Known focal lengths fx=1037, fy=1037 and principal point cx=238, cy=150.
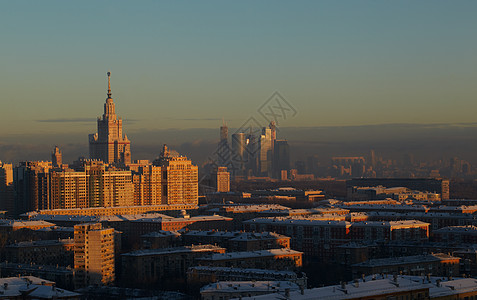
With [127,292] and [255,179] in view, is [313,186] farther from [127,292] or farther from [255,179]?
[127,292]

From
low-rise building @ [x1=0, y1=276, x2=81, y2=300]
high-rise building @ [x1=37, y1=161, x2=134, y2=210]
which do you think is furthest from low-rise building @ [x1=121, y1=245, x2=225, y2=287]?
high-rise building @ [x1=37, y1=161, x2=134, y2=210]

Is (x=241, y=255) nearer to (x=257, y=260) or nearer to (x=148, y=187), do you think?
(x=257, y=260)

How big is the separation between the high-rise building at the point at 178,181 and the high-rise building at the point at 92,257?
183 feet

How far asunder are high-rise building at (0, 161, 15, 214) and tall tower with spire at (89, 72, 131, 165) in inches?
1268

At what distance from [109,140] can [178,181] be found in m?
37.6

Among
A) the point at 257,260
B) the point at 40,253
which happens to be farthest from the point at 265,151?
the point at 257,260

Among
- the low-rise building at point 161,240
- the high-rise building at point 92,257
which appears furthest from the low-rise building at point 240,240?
the high-rise building at point 92,257

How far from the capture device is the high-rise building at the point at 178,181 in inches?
4306

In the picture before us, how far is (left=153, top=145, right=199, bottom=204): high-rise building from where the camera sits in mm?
109375

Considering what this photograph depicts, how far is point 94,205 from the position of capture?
10275cm

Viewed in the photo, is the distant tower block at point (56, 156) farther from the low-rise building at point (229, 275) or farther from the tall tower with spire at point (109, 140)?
the low-rise building at point (229, 275)


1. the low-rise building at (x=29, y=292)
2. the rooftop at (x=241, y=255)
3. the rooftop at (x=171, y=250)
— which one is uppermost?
the low-rise building at (x=29, y=292)

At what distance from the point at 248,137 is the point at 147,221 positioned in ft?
296

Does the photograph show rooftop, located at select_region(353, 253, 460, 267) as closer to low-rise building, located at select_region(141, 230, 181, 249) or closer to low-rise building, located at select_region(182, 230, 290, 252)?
low-rise building, located at select_region(182, 230, 290, 252)
